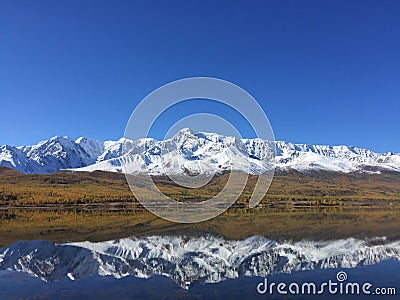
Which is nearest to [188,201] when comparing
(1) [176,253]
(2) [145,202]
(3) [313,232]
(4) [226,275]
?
(2) [145,202]

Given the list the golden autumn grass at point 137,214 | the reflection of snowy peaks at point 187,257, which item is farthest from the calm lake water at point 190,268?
the golden autumn grass at point 137,214

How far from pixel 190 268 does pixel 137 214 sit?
52.6 metres

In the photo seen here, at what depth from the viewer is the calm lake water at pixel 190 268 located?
62.0 feet

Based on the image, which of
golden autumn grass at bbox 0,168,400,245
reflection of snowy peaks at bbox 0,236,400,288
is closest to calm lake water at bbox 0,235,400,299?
reflection of snowy peaks at bbox 0,236,400,288

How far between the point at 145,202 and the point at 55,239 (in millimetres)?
74713

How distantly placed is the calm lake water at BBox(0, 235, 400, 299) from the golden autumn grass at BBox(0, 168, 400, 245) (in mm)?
6124

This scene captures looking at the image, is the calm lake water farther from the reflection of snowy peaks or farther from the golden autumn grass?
the golden autumn grass

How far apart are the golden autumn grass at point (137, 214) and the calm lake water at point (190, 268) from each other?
6124 millimetres

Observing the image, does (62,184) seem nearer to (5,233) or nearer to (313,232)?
(5,233)

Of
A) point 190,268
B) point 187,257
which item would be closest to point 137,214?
point 187,257

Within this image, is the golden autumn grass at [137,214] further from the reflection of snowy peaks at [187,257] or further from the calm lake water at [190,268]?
the calm lake water at [190,268]

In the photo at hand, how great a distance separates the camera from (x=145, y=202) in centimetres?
11188

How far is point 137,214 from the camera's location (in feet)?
248

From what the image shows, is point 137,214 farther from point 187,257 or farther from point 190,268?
point 190,268
